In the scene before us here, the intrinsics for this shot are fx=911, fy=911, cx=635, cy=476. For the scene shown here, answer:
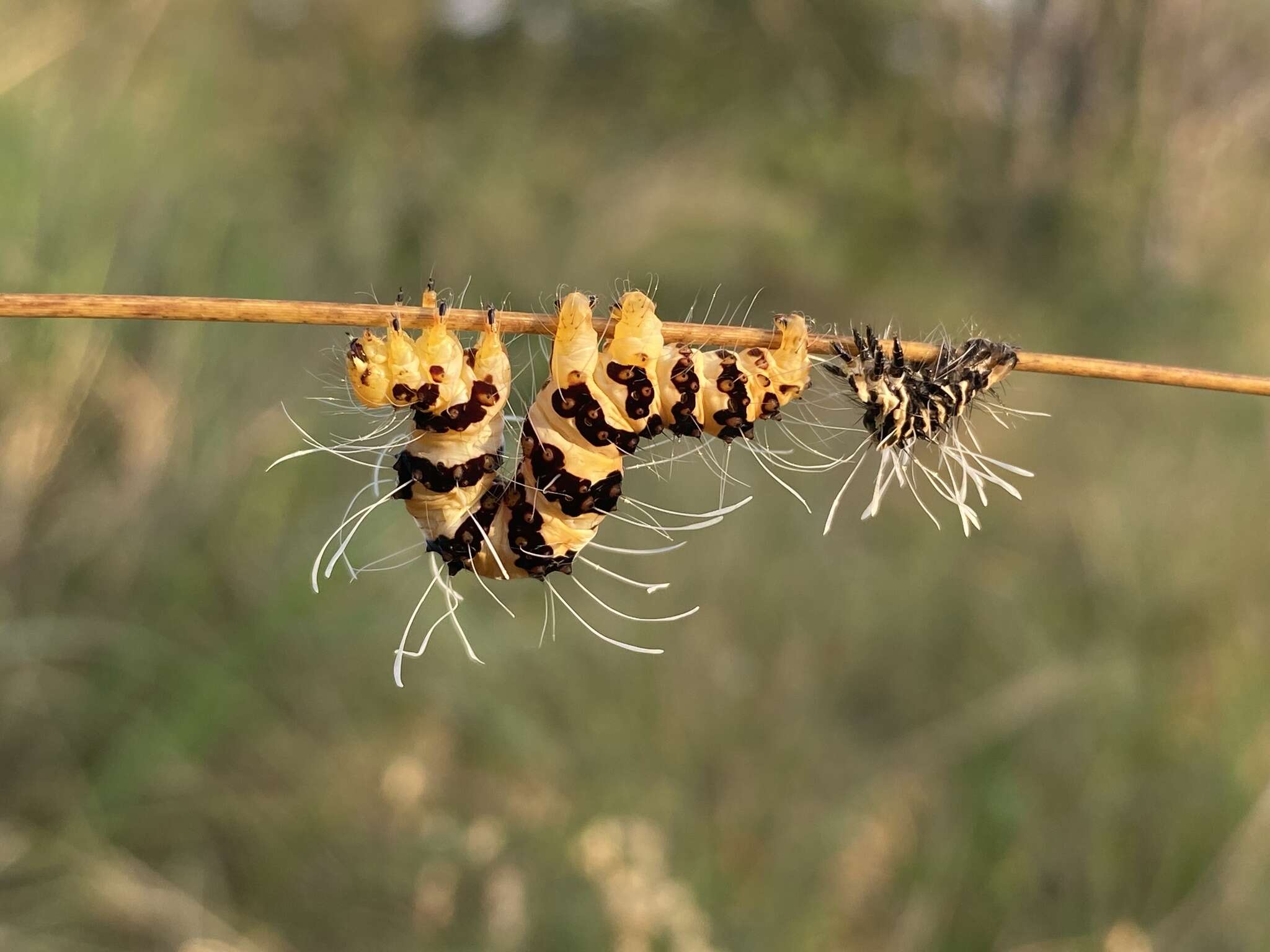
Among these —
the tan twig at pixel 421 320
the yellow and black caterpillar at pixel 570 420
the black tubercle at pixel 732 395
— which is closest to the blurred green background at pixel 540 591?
the yellow and black caterpillar at pixel 570 420

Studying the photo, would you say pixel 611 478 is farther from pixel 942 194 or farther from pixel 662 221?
pixel 942 194

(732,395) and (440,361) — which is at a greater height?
(732,395)

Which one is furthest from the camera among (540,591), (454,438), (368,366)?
(540,591)

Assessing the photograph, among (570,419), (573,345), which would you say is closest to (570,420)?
(570,419)

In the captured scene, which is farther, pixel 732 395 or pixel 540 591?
pixel 540 591

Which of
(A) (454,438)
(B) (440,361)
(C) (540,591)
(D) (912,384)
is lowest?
(C) (540,591)

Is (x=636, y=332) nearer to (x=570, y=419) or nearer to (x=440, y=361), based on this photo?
(x=570, y=419)
